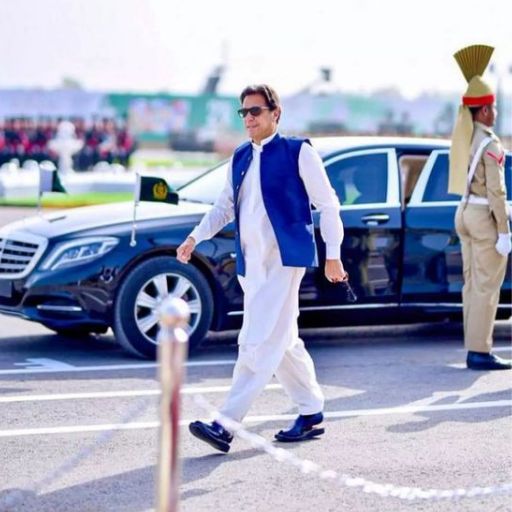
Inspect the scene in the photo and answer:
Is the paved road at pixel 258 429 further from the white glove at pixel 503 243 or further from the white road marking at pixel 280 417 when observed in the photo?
the white glove at pixel 503 243

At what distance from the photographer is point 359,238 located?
994 centimetres

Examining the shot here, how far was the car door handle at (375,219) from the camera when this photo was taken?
9992 mm

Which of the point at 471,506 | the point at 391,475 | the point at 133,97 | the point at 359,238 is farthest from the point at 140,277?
the point at 133,97

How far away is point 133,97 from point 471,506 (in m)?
71.6

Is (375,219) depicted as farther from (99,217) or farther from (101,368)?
(101,368)

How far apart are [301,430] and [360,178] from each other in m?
3.59

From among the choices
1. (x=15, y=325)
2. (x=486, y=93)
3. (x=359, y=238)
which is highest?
(x=486, y=93)

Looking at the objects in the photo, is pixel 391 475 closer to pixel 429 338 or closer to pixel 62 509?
pixel 62 509

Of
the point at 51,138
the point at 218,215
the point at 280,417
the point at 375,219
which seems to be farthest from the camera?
the point at 51,138

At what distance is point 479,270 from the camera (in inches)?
364

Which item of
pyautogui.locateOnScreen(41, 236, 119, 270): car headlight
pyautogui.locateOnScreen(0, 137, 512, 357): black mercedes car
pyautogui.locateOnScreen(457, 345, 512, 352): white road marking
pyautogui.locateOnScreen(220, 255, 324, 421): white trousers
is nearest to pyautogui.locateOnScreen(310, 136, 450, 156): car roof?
pyautogui.locateOnScreen(0, 137, 512, 357): black mercedes car

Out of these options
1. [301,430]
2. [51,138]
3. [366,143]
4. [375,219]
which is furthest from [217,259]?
[51,138]

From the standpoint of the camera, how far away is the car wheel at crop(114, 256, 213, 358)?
368 inches

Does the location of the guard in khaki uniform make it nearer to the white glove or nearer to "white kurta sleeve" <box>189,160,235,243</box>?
the white glove
